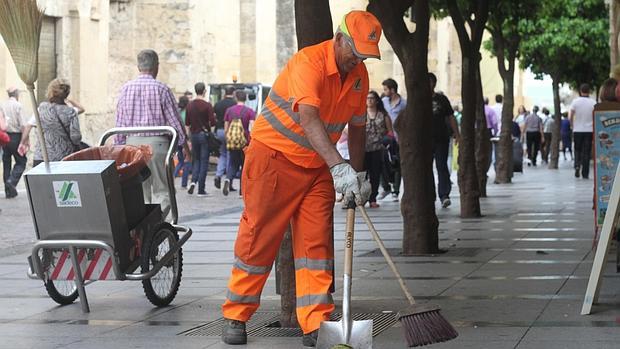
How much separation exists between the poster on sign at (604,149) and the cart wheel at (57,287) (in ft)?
15.3

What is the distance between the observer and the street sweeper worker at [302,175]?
285 inches

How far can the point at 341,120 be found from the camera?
24.6ft

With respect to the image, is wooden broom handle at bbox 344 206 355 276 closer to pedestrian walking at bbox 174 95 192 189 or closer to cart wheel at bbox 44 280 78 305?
cart wheel at bbox 44 280 78 305

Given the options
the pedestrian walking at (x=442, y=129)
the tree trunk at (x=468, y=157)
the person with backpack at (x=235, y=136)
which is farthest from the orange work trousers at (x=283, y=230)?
the person with backpack at (x=235, y=136)

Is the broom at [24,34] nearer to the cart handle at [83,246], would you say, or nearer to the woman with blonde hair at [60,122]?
the cart handle at [83,246]

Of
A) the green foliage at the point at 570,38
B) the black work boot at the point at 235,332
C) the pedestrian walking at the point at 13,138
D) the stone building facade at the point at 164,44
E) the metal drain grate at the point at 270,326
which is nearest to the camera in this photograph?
the black work boot at the point at 235,332

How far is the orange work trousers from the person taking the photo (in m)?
7.34

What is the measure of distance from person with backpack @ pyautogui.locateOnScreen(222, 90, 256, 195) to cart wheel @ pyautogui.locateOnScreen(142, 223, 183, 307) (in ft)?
43.5

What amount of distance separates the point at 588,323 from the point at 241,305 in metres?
2.09

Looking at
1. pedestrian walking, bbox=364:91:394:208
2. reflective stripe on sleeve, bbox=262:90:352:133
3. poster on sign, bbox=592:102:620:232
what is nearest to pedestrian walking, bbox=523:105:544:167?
pedestrian walking, bbox=364:91:394:208

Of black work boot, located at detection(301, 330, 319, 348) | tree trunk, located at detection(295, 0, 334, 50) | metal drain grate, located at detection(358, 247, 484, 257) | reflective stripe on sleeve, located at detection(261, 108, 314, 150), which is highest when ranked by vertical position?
tree trunk, located at detection(295, 0, 334, 50)

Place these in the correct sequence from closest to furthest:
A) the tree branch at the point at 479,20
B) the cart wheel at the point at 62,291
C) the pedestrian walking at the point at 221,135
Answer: the cart wheel at the point at 62,291 → the tree branch at the point at 479,20 → the pedestrian walking at the point at 221,135

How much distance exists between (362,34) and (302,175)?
0.86 meters

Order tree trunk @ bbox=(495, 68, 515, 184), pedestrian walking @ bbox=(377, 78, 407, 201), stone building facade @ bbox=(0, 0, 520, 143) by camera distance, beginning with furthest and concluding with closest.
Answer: stone building facade @ bbox=(0, 0, 520, 143), tree trunk @ bbox=(495, 68, 515, 184), pedestrian walking @ bbox=(377, 78, 407, 201)
